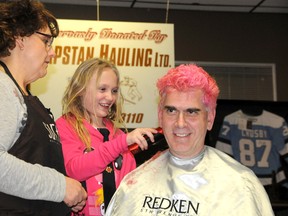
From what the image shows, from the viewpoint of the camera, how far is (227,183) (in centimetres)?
181

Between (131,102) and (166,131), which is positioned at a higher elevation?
(131,102)

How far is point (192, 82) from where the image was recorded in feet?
6.08

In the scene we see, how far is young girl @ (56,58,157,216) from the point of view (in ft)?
6.15

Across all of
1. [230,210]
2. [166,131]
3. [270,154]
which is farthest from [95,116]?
[270,154]

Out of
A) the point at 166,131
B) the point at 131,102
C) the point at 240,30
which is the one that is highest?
the point at 240,30

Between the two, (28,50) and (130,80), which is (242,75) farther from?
(28,50)

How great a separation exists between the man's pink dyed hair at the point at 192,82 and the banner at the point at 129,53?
145 cm

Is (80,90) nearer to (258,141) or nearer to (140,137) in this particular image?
A: (140,137)

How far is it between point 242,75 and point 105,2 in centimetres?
174

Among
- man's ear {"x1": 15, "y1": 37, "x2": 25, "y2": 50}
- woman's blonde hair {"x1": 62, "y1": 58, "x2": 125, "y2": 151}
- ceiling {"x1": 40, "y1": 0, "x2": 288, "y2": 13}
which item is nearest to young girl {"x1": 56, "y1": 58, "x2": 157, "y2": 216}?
woman's blonde hair {"x1": 62, "y1": 58, "x2": 125, "y2": 151}

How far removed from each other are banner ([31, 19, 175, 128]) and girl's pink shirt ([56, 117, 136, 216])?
3.71 ft

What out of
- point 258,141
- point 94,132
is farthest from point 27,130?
point 258,141

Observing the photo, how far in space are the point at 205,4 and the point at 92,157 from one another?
3610mm

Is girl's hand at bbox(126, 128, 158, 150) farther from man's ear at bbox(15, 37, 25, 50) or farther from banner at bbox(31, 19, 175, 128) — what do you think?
banner at bbox(31, 19, 175, 128)
